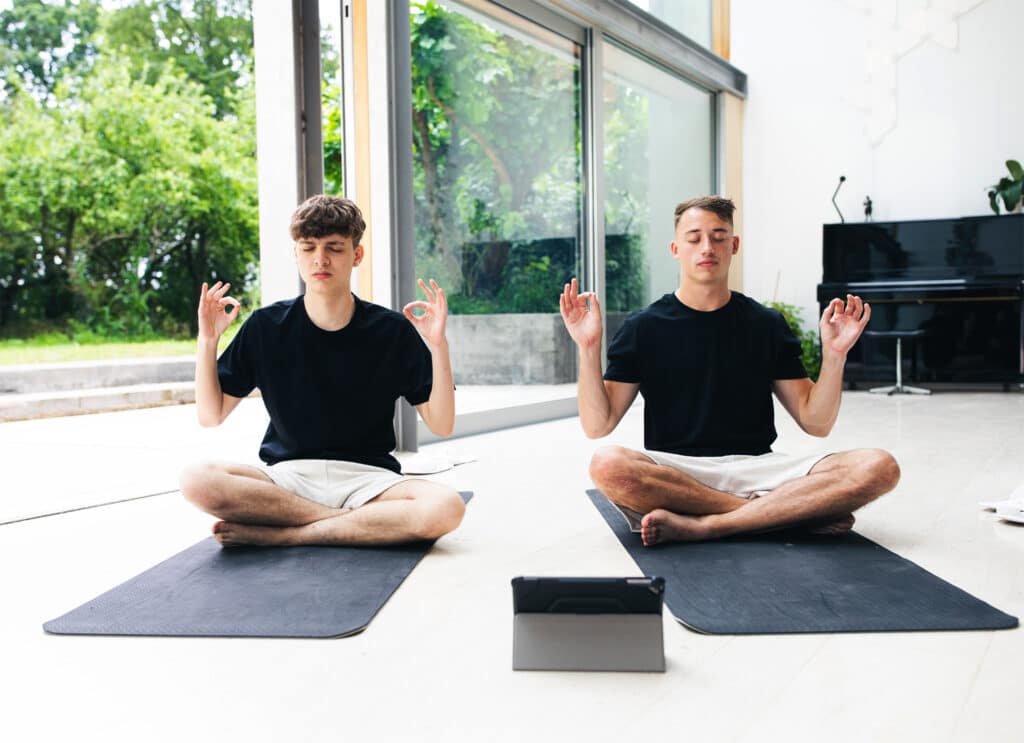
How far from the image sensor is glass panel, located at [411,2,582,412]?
4.91 meters

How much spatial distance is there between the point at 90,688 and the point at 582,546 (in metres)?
1.28

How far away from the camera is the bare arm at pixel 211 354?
7.50 ft

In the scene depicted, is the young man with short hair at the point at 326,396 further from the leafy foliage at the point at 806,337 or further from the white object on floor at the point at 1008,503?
the leafy foliage at the point at 806,337

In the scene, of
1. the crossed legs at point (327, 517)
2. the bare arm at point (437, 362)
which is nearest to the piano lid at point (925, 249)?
the bare arm at point (437, 362)

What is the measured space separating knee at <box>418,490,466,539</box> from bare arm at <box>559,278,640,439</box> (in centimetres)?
38

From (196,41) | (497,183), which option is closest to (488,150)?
(497,183)

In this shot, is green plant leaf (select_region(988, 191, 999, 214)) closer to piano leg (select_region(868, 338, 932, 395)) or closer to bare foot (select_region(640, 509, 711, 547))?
piano leg (select_region(868, 338, 932, 395))

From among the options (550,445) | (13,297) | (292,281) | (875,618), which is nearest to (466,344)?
(550,445)

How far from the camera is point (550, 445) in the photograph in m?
4.58

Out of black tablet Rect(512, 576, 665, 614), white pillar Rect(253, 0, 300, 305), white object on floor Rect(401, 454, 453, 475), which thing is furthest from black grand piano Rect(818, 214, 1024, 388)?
black tablet Rect(512, 576, 665, 614)

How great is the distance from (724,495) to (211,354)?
1.35 m

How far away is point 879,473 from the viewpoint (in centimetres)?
237

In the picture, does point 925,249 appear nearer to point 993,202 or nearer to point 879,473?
point 993,202

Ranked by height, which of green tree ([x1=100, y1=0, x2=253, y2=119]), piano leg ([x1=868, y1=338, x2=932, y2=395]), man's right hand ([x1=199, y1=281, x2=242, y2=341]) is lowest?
piano leg ([x1=868, y1=338, x2=932, y2=395])
